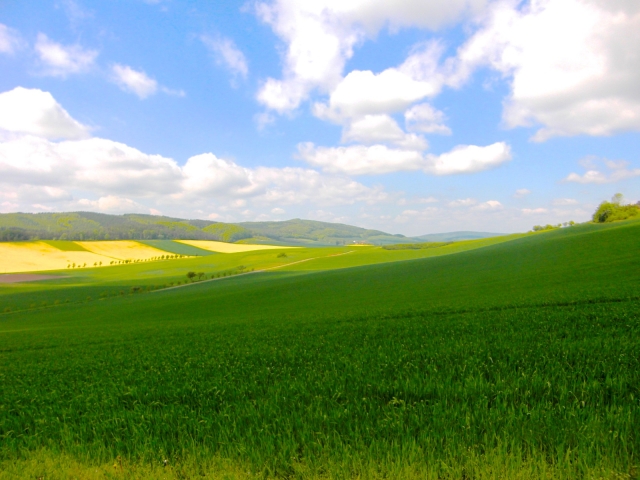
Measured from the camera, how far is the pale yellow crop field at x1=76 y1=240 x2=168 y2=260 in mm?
129375

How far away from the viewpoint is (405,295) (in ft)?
103

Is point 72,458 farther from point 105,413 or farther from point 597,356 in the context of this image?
point 597,356

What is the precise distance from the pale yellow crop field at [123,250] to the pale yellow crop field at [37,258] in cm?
557

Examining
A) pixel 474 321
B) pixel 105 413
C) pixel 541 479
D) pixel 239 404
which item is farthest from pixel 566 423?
pixel 474 321

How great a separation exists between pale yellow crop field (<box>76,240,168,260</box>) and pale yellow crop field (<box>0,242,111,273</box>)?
5573 millimetres

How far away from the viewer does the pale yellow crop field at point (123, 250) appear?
129 metres

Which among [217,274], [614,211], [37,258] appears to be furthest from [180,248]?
[614,211]

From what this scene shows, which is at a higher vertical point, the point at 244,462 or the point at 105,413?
the point at 244,462


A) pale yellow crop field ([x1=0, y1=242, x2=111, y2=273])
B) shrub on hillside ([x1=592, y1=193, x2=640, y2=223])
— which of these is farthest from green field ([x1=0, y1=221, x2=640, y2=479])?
pale yellow crop field ([x1=0, y1=242, x2=111, y2=273])

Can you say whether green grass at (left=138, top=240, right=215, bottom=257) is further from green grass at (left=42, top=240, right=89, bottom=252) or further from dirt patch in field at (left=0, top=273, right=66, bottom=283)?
dirt patch in field at (left=0, top=273, right=66, bottom=283)

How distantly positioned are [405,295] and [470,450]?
28.1 m

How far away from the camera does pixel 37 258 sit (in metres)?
111

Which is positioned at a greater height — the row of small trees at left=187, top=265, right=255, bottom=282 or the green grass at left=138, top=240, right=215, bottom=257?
the green grass at left=138, top=240, right=215, bottom=257

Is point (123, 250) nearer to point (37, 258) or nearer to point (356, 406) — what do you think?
point (37, 258)
